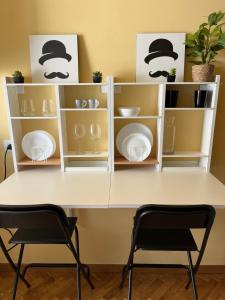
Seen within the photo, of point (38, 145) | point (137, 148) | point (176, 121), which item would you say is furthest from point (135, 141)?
point (38, 145)

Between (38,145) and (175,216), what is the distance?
3.83 ft

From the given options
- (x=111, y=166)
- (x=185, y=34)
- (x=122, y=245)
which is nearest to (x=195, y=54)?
(x=185, y=34)

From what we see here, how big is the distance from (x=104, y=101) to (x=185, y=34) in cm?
75

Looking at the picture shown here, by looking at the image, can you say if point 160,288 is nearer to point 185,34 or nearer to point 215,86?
point 215,86

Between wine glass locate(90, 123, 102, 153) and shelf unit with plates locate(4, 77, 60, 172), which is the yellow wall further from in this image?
wine glass locate(90, 123, 102, 153)

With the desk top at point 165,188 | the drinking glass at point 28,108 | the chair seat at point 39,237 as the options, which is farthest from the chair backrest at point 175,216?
the drinking glass at point 28,108

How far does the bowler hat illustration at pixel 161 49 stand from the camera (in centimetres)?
169

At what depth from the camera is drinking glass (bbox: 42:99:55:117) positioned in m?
1.79

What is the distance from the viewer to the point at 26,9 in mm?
1697

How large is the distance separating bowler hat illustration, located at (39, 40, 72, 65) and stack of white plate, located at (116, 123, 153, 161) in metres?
0.69

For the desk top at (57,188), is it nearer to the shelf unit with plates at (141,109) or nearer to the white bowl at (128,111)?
the shelf unit with plates at (141,109)

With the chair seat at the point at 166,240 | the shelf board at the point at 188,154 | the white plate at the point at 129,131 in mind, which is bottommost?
the chair seat at the point at 166,240

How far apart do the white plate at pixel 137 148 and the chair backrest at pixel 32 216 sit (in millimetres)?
755

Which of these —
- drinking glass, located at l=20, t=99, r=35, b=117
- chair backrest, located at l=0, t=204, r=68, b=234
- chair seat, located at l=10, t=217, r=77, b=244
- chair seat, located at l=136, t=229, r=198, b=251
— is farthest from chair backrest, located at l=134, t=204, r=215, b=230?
drinking glass, located at l=20, t=99, r=35, b=117
